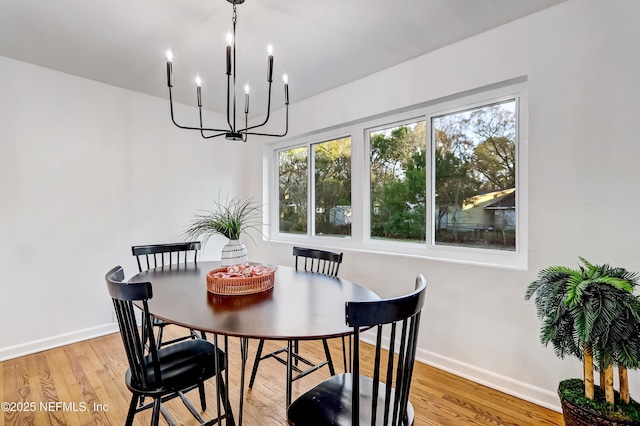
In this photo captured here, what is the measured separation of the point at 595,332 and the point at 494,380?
997 millimetres

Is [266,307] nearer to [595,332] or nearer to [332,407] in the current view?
[332,407]

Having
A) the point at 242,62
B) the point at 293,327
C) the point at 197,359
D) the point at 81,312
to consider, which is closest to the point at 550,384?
the point at 293,327

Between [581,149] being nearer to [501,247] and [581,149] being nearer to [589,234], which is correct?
[589,234]

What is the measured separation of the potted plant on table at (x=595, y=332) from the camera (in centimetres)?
126

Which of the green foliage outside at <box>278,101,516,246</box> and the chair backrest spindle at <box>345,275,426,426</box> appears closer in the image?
the chair backrest spindle at <box>345,275,426,426</box>

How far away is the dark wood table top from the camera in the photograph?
1147 mm

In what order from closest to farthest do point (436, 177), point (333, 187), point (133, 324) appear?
point (133, 324), point (436, 177), point (333, 187)

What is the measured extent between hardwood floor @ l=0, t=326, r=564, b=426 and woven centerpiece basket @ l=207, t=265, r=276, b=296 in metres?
0.78

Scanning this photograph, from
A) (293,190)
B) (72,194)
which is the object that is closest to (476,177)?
(293,190)

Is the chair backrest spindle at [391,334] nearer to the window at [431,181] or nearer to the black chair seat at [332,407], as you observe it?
the black chair seat at [332,407]

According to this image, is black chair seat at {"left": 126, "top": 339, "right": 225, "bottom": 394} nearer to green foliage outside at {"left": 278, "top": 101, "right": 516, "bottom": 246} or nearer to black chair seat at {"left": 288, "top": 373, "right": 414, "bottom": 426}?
black chair seat at {"left": 288, "top": 373, "right": 414, "bottom": 426}

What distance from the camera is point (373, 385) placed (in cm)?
101

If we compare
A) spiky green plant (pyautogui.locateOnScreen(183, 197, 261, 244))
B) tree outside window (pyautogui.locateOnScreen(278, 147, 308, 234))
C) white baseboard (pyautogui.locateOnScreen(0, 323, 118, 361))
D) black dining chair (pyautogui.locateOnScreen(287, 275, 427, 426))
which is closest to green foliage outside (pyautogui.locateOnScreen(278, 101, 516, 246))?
tree outside window (pyautogui.locateOnScreen(278, 147, 308, 234))

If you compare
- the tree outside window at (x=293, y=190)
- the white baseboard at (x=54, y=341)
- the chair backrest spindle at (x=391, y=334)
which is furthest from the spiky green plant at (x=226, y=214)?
the chair backrest spindle at (x=391, y=334)
